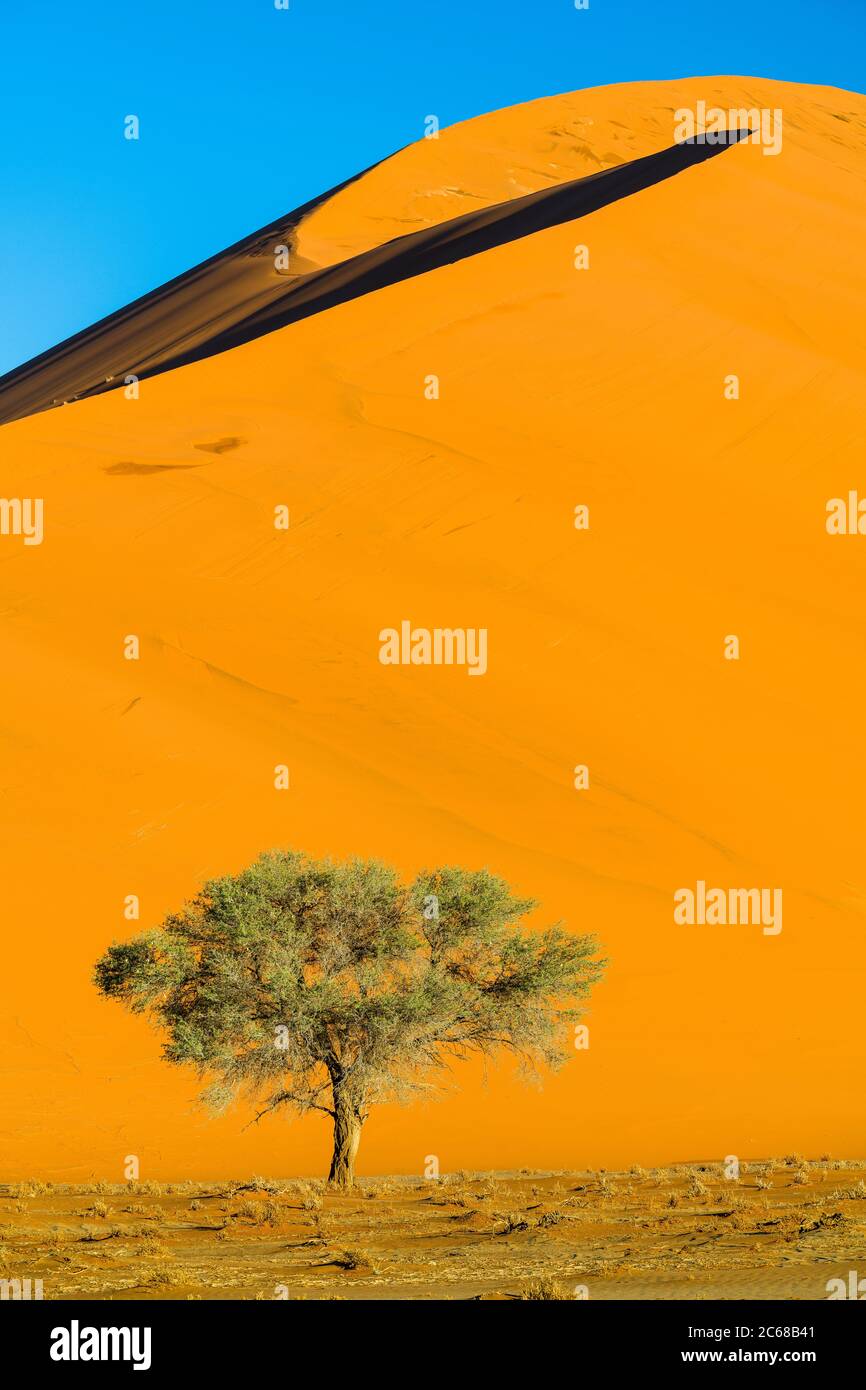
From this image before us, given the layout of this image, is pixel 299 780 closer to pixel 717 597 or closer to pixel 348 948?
pixel 348 948

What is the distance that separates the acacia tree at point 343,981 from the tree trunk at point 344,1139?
16mm

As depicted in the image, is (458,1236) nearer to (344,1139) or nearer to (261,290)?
(344,1139)

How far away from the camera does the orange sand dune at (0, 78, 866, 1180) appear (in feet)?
61.5

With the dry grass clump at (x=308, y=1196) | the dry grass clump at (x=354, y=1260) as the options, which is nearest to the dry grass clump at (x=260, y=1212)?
the dry grass clump at (x=308, y=1196)

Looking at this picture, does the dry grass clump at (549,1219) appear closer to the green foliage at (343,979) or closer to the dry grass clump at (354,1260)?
the dry grass clump at (354,1260)

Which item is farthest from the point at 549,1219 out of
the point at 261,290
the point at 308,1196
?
the point at 261,290

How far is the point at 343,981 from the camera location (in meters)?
16.5

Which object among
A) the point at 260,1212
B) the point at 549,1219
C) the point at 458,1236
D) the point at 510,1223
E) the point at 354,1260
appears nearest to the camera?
the point at 354,1260

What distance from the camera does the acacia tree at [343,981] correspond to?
15.6 metres

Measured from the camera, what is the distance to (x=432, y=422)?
1334 inches

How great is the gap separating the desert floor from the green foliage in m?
1.29

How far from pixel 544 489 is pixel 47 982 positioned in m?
16.3

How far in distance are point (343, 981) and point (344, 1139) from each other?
166 centimetres

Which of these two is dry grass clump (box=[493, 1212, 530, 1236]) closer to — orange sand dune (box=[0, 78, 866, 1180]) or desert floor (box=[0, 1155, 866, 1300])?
desert floor (box=[0, 1155, 866, 1300])
